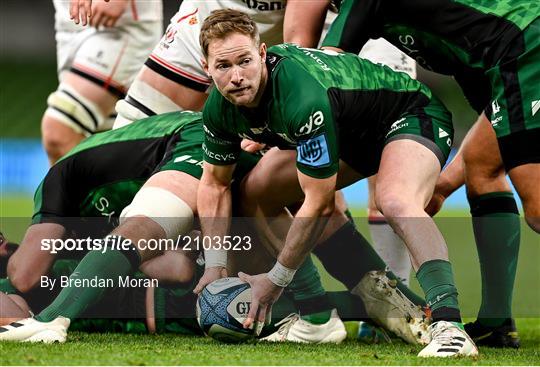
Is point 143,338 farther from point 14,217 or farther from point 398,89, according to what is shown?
point 14,217

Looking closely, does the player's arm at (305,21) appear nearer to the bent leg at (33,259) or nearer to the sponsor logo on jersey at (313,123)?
the sponsor logo on jersey at (313,123)

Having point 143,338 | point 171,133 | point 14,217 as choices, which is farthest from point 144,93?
point 14,217

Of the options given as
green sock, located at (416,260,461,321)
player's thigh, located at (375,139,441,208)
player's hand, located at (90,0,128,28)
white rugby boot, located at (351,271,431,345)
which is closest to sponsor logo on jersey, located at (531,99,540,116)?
player's thigh, located at (375,139,441,208)

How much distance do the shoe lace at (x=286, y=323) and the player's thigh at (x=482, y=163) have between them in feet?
2.76

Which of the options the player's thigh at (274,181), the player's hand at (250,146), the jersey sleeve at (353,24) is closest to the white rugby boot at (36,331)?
the player's thigh at (274,181)

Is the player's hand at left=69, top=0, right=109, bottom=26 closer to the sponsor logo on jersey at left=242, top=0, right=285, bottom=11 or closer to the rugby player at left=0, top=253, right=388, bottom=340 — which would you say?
the sponsor logo on jersey at left=242, top=0, right=285, bottom=11

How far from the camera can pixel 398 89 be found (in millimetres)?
4012

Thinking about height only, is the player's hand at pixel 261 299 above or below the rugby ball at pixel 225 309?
above

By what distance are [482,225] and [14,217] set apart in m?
6.54

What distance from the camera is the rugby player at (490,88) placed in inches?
149

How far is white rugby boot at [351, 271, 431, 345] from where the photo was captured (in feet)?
13.4

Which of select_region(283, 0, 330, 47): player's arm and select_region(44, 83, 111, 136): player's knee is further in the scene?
select_region(44, 83, 111, 136): player's knee

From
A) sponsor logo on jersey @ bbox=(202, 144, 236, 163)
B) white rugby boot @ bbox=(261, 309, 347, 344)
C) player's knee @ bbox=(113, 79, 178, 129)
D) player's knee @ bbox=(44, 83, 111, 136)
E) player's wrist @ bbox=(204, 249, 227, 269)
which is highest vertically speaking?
sponsor logo on jersey @ bbox=(202, 144, 236, 163)

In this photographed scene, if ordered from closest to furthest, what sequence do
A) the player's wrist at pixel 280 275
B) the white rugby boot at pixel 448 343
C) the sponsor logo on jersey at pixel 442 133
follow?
the white rugby boot at pixel 448 343 → the player's wrist at pixel 280 275 → the sponsor logo on jersey at pixel 442 133
